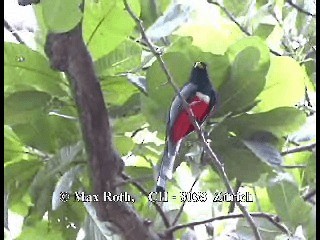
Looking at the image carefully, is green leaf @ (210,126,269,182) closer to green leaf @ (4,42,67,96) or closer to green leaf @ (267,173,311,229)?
green leaf @ (267,173,311,229)

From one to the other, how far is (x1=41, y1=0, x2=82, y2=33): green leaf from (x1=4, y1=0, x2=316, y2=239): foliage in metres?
0.03

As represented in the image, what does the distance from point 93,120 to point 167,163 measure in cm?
8

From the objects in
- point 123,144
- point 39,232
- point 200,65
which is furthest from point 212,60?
point 39,232

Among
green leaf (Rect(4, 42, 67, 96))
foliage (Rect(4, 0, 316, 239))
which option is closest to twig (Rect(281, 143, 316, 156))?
foliage (Rect(4, 0, 316, 239))

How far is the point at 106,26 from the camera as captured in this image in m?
0.52

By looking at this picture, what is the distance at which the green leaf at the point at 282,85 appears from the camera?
519 mm

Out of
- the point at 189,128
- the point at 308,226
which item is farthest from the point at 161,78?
the point at 308,226

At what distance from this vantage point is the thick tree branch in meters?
0.50

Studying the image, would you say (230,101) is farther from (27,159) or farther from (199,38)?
(27,159)

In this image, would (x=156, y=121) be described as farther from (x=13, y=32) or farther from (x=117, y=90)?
(x=13, y=32)

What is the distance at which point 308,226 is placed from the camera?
0.49 m

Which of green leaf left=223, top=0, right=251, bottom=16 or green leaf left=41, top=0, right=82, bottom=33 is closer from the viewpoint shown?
green leaf left=41, top=0, right=82, bottom=33

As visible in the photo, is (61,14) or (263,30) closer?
(61,14)
